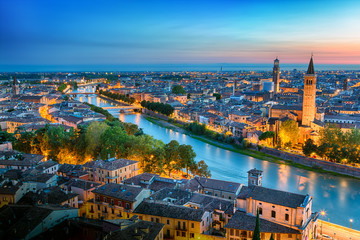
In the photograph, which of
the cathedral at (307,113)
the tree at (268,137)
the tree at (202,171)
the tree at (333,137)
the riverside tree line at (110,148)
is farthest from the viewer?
the cathedral at (307,113)

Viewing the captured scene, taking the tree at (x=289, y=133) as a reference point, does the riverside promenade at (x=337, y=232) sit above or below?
below

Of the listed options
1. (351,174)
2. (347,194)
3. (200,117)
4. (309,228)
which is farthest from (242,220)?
(200,117)

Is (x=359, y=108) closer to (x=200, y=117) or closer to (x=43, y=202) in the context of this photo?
(x=200, y=117)

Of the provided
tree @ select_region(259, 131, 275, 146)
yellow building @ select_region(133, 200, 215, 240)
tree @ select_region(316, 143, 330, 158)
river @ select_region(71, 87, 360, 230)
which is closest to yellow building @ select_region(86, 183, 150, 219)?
yellow building @ select_region(133, 200, 215, 240)

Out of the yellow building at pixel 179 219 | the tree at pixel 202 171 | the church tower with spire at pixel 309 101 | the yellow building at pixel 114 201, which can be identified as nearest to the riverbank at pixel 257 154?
the church tower with spire at pixel 309 101

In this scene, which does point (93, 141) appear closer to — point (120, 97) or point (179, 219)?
point (179, 219)

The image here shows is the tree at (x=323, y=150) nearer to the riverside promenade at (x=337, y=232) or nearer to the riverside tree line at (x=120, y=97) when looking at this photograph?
the riverside promenade at (x=337, y=232)

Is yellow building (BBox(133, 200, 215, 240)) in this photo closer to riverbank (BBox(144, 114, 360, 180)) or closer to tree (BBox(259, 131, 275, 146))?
riverbank (BBox(144, 114, 360, 180))

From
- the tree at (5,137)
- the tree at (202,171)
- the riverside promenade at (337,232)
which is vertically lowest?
the riverside promenade at (337,232)
